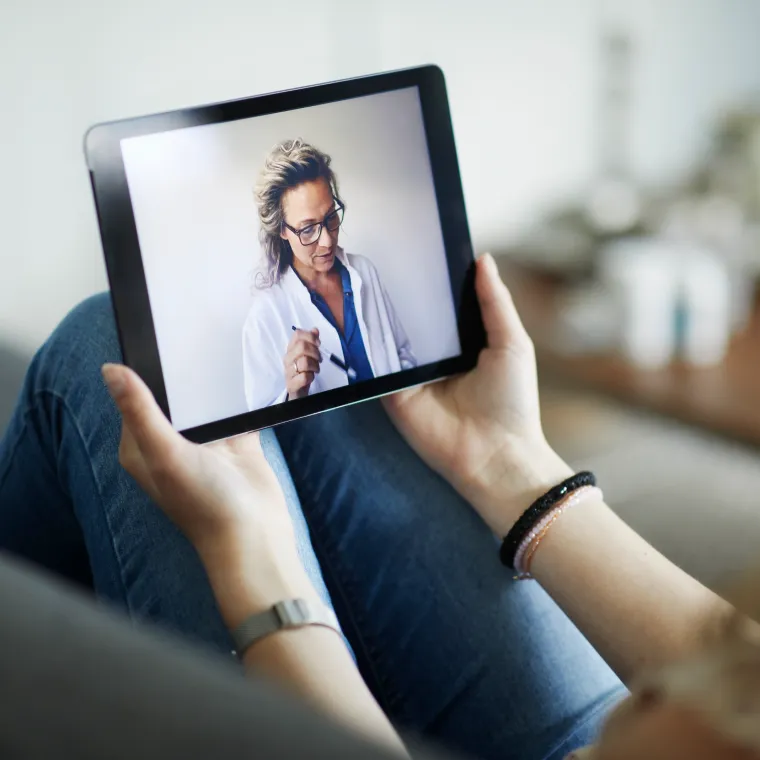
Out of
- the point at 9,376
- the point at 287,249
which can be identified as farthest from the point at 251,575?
the point at 9,376

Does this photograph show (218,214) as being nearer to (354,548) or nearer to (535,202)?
(354,548)

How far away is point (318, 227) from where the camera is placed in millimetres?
702

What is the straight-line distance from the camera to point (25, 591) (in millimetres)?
340

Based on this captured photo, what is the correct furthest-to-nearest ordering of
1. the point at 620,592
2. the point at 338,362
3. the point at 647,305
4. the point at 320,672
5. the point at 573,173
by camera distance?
the point at 573,173, the point at 647,305, the point at 338,362, the point at 620,592, the point at 320,672

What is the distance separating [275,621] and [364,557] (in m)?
0.21

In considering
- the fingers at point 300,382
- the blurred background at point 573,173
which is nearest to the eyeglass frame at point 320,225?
the fingers at point 300,382

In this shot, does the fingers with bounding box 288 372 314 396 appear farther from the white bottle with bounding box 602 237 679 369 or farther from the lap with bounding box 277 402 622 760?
the white bottle with bounding box 602 237 679 369

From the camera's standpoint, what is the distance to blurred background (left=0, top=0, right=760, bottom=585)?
3.90 feet

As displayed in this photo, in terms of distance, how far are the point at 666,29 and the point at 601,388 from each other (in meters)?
1.02

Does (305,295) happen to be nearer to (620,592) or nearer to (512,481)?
(512,481)

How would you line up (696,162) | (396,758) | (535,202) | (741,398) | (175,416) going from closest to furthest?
(396,758) < (175,416) < (741,398) < (535,202) < (696,162)

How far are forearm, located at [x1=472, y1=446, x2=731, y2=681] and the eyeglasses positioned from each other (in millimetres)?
256

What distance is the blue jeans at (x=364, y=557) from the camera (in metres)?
0.64

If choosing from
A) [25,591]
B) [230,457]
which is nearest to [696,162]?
[230,457]
